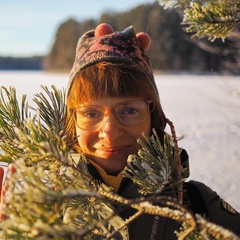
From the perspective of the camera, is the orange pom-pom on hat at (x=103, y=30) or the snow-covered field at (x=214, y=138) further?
the snow-covered field at (x=214, y=138)

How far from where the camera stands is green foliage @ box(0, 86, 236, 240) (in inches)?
15.7

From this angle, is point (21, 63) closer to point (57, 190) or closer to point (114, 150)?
point (114, 150)

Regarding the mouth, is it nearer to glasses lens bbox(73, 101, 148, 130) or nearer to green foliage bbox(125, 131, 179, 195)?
glasses lens bbox(73, 101, 148, 130)

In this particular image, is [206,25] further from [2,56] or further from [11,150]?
[2,56]

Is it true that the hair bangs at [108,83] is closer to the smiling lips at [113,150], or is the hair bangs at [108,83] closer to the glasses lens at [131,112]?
the glasses lens at [131,112]

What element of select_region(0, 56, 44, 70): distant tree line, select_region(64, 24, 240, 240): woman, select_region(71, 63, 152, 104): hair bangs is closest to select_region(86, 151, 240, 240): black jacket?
select_region(64, 24, 240, 240): woman

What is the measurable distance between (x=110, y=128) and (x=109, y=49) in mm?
263

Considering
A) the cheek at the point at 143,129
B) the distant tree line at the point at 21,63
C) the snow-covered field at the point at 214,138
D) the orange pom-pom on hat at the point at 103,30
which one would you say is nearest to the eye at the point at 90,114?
the cheek at the point at 143,129

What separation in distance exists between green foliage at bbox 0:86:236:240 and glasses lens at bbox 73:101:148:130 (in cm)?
14

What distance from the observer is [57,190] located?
1.82 ft

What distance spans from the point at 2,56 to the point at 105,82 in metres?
64.8

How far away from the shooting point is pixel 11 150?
0.67 meters

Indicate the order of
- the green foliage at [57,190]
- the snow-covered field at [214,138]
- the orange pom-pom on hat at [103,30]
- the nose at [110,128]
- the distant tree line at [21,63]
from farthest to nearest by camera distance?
the distant tree line at [21,63] → the snow-covered field at [214,138] → the orange pom-pom on hat at [103,30] → the nose at [110,128] → the green foliage at [57,190]

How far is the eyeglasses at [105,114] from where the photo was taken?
1.05m
